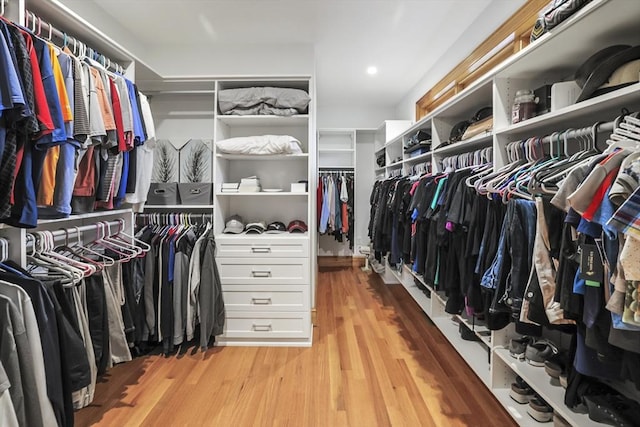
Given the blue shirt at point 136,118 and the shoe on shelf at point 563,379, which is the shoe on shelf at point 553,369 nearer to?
the shoe on shelf at point 563,379

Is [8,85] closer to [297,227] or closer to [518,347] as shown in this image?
[297,227]

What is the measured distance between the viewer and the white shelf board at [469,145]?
6.70 ft

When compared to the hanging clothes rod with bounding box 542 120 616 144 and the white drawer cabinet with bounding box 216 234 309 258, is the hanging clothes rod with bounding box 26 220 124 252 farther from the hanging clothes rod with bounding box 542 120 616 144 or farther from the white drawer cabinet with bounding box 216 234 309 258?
the hanging clothes rod with bounding box 542 120 616 144

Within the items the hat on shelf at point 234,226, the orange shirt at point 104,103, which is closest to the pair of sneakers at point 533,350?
the hat on shelf at point 234,226

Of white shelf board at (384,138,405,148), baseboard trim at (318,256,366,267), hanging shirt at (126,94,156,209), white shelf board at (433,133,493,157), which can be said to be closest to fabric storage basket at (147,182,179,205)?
hanging shirt at (126,94,156,209)

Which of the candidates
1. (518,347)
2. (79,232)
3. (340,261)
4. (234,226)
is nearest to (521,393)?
(518,347)

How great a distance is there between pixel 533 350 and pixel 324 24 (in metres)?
2.68

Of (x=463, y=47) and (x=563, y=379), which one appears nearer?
(x=563, y=379)

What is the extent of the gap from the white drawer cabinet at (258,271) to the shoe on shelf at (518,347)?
141cm

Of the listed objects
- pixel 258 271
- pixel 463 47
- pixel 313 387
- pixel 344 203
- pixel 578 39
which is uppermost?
pixel 463 47

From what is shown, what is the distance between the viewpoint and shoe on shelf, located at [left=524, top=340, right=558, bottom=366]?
1.70 metres

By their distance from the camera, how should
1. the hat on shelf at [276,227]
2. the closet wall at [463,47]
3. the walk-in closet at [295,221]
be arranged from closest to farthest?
the walk-in closet at [295,221]
the closet wall at [463,47]
the hat on shelf at [276,227]

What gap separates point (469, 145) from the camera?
238 centimetres

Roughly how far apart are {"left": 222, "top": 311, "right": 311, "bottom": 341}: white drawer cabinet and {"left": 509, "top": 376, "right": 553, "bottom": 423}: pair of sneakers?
140cm
